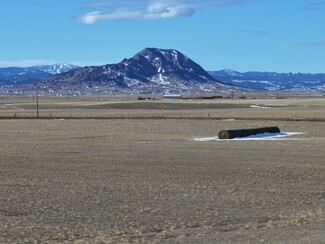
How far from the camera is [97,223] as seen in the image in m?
16.0

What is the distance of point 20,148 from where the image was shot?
37656mm

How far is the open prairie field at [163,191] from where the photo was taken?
48.5ft

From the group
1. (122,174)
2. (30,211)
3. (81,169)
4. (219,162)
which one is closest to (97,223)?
(30,211)

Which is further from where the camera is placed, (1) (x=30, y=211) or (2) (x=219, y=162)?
(2) (x=219, y=162)

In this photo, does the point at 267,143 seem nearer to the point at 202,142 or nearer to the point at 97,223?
the point at 202,142

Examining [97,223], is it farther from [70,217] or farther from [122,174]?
[122,174]

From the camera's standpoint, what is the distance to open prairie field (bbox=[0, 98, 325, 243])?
1477 centimetres

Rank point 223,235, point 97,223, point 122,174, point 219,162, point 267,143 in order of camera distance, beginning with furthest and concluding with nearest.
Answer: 1. point 267,143
2. point 219,162
3. point 122,174
4. point 97,223
5. point 223,235

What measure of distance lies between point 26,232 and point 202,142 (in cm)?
2721

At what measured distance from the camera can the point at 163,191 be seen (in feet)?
69.8

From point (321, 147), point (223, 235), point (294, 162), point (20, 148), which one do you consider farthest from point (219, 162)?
point (223, 235)

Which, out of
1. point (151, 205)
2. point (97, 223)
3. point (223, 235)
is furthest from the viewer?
point (151, 205)

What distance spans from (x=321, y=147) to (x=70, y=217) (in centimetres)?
2283

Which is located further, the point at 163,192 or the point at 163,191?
the point at 163,191
